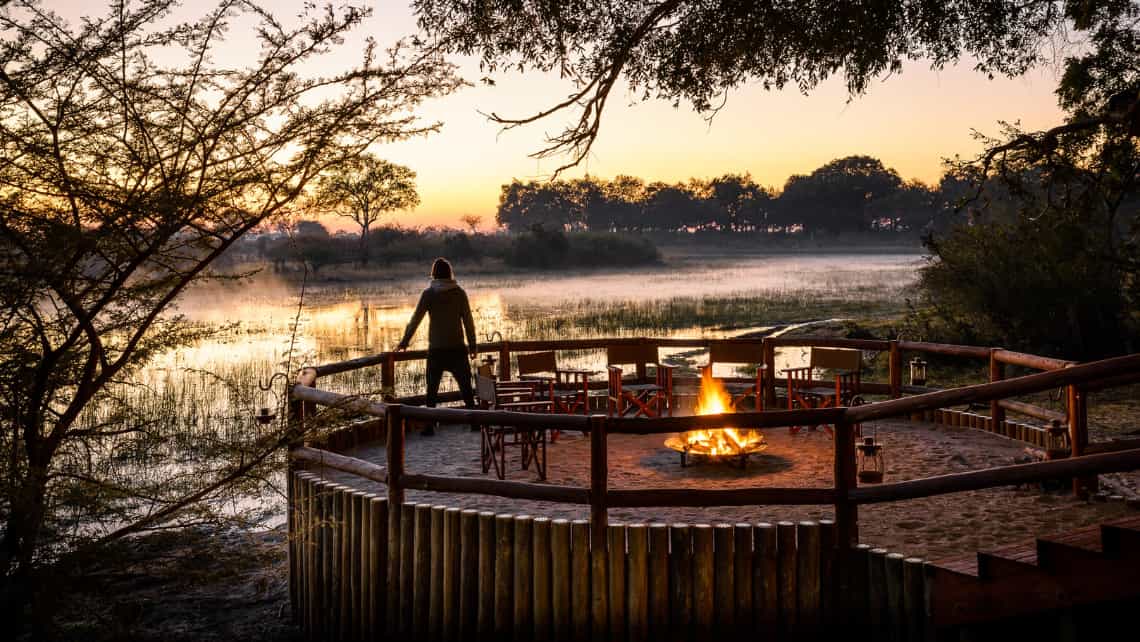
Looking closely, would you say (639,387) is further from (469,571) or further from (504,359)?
(469,571)

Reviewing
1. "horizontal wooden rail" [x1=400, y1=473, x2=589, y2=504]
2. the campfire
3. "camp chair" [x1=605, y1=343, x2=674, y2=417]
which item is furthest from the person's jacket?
"horizontal wooden rail" [x1=400, y1=473, x2=589, y2=504]

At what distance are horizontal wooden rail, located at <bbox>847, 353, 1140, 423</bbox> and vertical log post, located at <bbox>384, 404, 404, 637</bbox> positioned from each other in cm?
325

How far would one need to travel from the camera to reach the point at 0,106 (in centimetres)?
552

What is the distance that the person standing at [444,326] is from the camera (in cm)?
1086

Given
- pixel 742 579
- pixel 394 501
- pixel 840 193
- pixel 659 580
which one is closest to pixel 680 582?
pixel 659 580

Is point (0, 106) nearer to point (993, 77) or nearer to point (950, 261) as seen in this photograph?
point (993, 77)

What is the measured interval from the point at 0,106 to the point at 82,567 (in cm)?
275

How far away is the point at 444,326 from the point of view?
10.9m

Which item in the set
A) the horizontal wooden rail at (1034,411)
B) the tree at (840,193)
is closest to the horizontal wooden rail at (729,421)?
the horizontal wooden rail at (1034,411)

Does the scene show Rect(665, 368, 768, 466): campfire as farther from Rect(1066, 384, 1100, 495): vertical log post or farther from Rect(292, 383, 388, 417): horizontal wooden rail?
Rect(292, 383, 388, 417): horizontal wooden rail

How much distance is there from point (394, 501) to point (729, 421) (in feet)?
8.42

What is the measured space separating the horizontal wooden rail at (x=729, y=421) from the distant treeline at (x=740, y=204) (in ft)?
302

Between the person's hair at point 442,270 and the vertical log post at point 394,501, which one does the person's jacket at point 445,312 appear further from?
the vertical log post at point 394,501

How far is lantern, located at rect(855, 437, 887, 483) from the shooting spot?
7902mm
